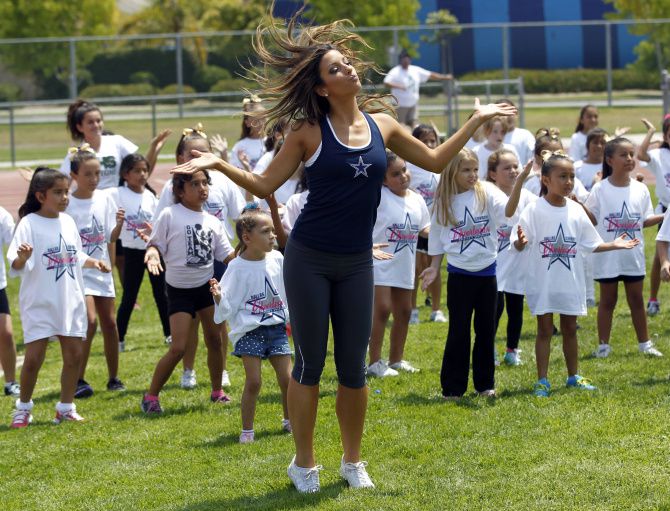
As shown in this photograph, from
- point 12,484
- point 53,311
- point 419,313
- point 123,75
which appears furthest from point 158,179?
point 12,484

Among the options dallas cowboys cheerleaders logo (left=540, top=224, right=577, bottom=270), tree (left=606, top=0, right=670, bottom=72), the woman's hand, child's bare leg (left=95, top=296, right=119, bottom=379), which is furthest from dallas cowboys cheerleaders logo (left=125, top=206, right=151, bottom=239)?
tree (left=606, top=0, right=670, bottom=72)

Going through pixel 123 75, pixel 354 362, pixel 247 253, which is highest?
pixel 123 75

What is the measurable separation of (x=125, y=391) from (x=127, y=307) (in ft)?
4.59

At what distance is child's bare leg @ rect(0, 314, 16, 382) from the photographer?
8.77m

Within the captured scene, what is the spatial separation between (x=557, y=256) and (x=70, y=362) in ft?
11.2

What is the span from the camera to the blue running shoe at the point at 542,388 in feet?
25.2

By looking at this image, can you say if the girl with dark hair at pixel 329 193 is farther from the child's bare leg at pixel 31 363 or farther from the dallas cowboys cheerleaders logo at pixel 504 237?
the dallas cowboys cheerleaders logo at pixel 504 237

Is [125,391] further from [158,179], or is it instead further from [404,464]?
[158,179]

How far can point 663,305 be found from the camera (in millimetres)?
11266

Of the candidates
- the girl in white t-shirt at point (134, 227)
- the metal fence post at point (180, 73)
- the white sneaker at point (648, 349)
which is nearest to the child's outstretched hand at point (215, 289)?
the girl in white t-shirt at point (134, 227)

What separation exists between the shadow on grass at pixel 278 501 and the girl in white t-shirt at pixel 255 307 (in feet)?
4.39

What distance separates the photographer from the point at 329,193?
5527mm

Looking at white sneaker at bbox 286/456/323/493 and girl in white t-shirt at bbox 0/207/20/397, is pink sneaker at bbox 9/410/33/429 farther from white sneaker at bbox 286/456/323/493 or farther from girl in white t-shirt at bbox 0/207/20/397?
white sneaker at bbox 286/456/323/493

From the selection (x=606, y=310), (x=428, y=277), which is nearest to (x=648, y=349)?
(x=606, y=310)
